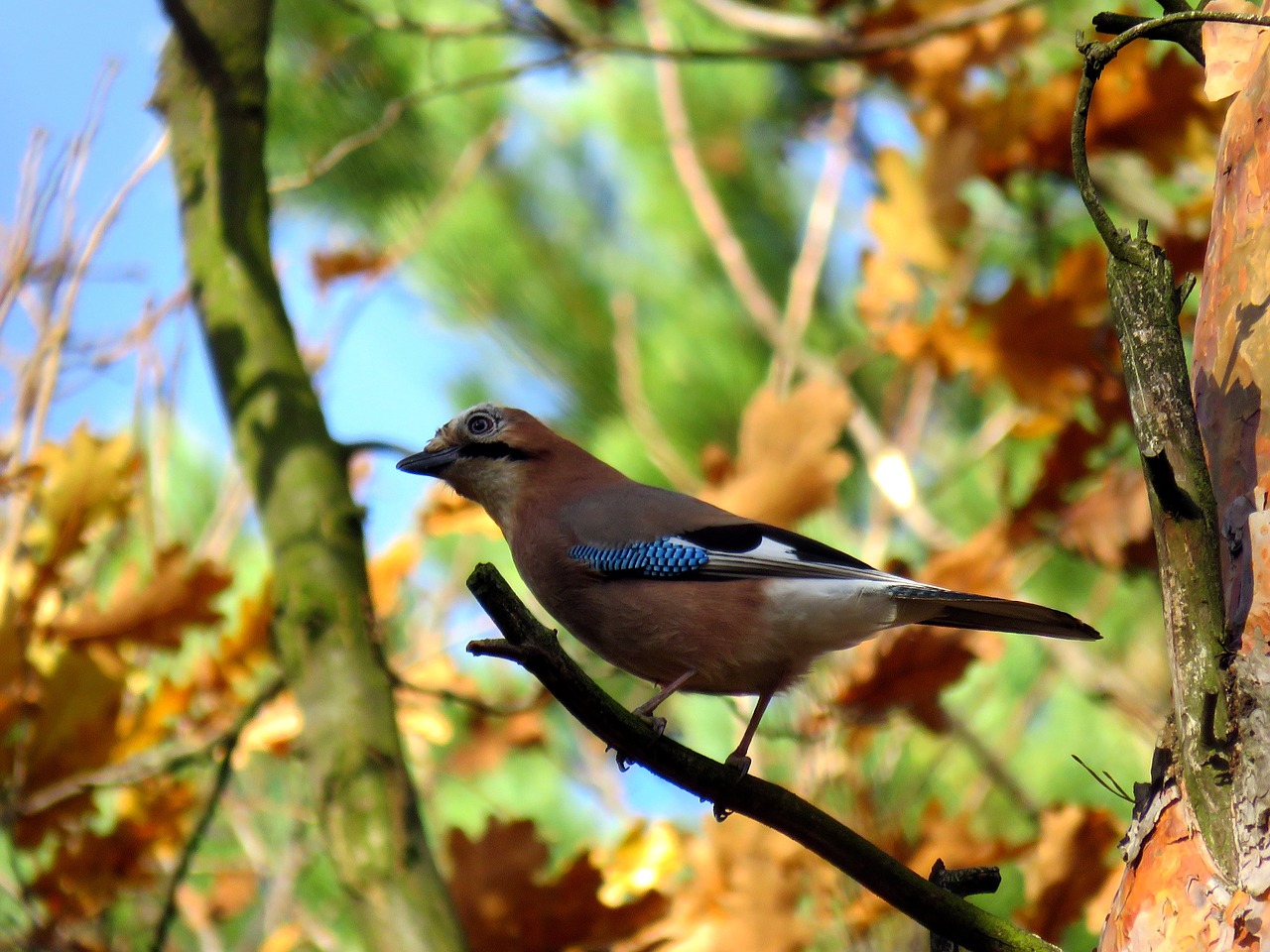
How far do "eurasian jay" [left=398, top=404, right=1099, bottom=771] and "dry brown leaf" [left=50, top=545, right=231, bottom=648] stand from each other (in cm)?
81

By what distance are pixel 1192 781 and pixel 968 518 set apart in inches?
257

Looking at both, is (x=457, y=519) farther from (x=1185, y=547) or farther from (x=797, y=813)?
(x=1185, y=547)

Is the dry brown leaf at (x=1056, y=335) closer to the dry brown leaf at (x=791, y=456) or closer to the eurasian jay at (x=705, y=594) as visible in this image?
the dry brown leaf at (x=791, y=456)

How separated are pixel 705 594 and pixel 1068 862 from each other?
1041 millimetres

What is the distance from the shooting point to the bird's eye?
12.7 ft

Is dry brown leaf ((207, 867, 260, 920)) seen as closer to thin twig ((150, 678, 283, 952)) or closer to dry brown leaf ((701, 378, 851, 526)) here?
thin twig ((150, 678, 283, 952))

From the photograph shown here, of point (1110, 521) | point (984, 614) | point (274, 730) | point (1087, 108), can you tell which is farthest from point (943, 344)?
point (274, 730)

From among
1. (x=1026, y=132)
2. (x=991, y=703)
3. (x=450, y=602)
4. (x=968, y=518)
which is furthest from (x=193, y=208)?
(x=991, y=703)

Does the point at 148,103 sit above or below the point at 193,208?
above

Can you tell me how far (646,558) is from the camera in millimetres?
3215

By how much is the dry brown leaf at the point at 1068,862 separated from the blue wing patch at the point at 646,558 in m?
1.02

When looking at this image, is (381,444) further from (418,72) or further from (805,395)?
(418,72)

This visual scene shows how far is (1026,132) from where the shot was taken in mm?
4176

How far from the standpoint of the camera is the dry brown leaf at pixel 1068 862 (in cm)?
310
